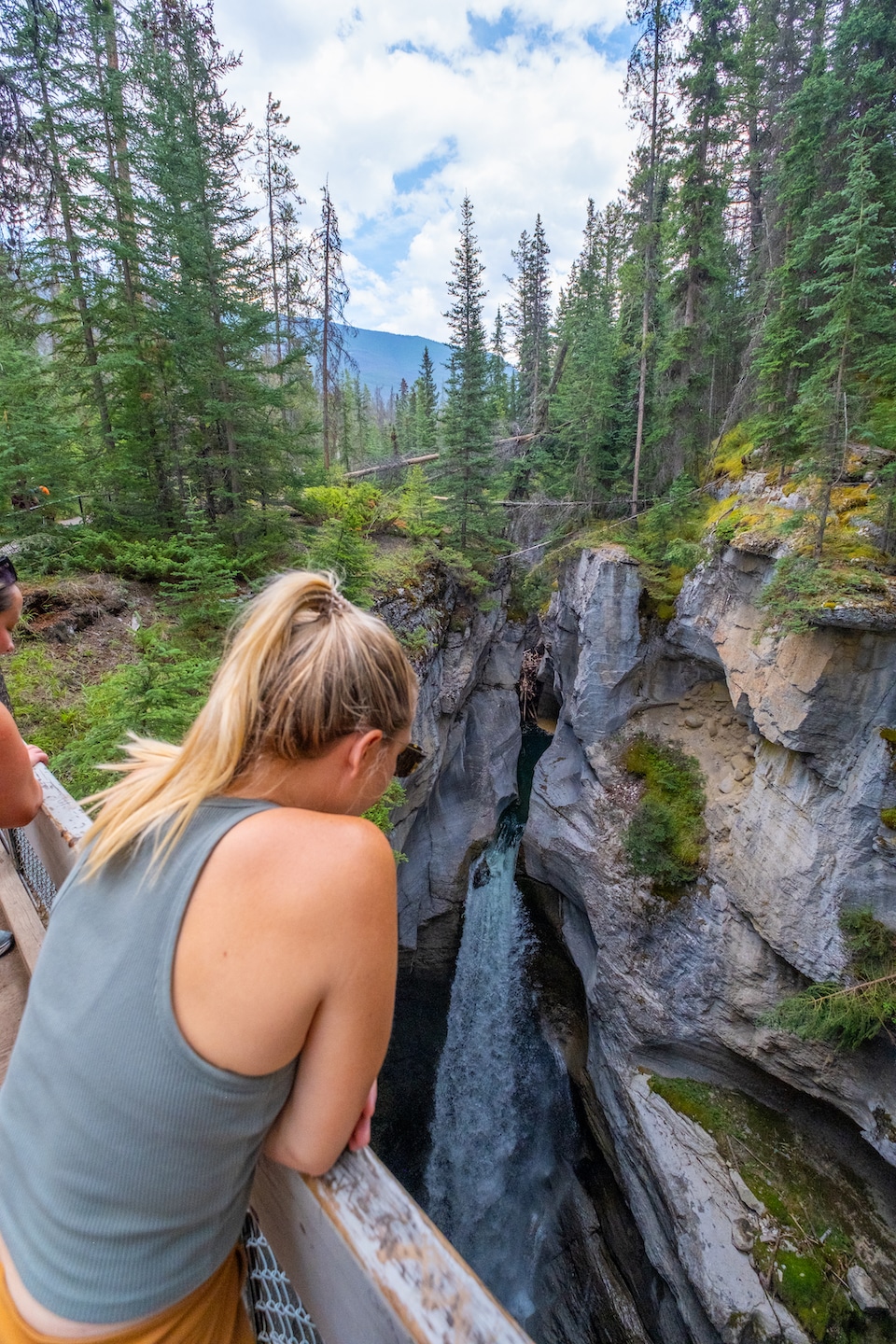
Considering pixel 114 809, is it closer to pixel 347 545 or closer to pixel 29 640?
pixel 347 545

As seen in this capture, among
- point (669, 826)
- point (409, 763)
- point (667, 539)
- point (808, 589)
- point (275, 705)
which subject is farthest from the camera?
point (667, 539)

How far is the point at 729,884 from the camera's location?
1024cm

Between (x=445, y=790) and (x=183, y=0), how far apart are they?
19.8m

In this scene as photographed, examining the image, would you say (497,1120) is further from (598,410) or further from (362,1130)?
(598,410)

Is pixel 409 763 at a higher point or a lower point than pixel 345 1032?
lower

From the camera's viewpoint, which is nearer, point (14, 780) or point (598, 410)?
point (14, 780)

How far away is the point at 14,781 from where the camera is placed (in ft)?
6.59

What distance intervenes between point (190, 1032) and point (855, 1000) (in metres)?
10.5

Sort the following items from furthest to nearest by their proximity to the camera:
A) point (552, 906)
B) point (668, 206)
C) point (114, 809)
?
1. point (552, 906)
2. point (668, 206)
3. point (114, 809)

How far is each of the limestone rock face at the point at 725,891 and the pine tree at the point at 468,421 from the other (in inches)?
187

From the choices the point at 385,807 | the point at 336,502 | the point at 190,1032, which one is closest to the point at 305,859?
the point at 190,1032

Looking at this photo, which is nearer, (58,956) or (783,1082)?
(58,956)

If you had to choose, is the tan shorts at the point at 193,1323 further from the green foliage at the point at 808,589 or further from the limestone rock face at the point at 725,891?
the limestone rock face at the point at 725,891

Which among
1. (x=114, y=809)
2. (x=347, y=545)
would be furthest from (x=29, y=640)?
(x=114, y=809)
